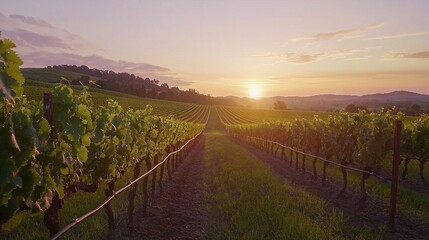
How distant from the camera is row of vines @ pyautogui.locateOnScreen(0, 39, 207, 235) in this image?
445 cm

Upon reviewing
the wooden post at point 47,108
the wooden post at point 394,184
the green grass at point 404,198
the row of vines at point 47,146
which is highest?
the wooden post at point 47,108

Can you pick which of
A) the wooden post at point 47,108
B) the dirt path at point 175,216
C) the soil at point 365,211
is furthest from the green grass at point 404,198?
the wooden post at point 47,108

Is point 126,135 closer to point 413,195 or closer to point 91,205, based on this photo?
point 91,205

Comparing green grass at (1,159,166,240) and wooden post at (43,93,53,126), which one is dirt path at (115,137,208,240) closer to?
green grass at (1,159,166,240)

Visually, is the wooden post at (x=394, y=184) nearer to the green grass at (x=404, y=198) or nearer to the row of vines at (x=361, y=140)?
the green grass at (x=404, y=198)

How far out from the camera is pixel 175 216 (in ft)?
37.1

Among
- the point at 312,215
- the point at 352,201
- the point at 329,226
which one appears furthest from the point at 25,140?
the point at 352,201

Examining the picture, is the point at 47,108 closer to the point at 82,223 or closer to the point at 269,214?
the point at 82,223

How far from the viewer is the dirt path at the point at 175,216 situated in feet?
31.6

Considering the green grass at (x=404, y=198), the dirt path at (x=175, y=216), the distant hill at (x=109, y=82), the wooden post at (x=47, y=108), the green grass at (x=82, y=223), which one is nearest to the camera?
the wooden post at (x=47, y=108)

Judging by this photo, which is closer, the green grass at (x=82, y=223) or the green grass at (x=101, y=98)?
the green grass at (x=82, y=223)

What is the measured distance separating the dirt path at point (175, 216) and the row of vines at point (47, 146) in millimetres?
1435

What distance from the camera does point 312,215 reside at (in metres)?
10.6

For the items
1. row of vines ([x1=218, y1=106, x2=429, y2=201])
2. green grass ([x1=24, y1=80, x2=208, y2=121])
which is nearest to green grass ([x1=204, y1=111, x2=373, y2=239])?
row of vines ([x1=218, y1=106, x2=429, y2=201])
